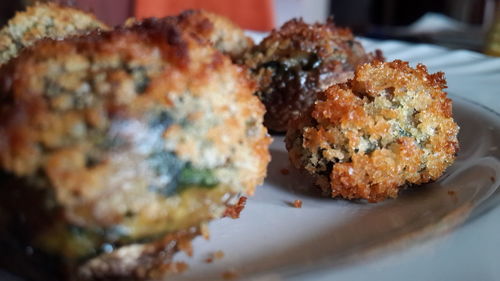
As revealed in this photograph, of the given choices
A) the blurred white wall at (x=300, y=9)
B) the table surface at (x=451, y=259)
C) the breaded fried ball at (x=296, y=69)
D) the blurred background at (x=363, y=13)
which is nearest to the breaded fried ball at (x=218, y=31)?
the breaded fried ball at (x=296, y=69)

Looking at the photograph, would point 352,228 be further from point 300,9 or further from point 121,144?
point 300,9

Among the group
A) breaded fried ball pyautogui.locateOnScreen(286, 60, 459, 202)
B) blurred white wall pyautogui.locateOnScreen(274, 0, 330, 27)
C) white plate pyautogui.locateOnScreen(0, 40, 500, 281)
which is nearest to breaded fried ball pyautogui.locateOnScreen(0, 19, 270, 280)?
white plate pyautogui.locateOnScreen(0, 40, 500, 281)

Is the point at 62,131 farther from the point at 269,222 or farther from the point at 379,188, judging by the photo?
the point at 379,188

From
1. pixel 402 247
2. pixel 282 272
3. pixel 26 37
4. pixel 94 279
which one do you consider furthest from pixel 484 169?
pixel 26 37

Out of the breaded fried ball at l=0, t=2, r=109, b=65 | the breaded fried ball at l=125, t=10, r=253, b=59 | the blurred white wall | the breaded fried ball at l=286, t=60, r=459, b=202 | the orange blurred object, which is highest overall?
the blurred white wall

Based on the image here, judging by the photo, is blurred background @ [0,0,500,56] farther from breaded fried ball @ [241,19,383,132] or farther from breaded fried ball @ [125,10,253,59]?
breaded fried ball @ [241,19,383,132]

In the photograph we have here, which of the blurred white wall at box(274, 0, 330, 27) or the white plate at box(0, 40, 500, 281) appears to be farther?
the blurred white wall at box(274, 0, 330, 27)

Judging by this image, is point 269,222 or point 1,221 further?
point 269,222
